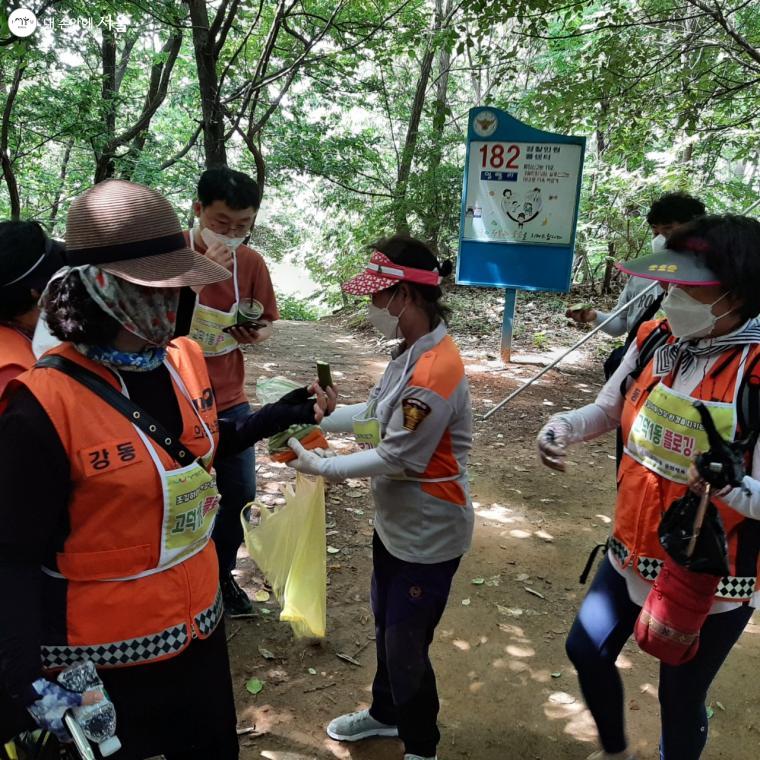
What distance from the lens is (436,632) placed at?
3.56 metres

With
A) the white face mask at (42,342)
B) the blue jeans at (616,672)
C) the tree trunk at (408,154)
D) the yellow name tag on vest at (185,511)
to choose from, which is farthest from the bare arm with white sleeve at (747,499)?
the tree trunk at (408,154)

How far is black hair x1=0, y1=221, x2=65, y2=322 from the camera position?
189 cm

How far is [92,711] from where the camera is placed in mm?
1409

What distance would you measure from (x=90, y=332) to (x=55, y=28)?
8934 millimetres

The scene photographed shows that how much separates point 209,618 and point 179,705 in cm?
24

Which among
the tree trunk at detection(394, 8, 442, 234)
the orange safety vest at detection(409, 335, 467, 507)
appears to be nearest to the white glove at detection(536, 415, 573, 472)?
the orange safety vest at detection(409, 335, 467, 507)

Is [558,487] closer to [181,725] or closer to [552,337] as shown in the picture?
[181,725]

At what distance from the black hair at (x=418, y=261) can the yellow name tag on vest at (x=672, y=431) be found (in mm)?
819

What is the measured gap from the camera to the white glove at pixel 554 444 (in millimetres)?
2346

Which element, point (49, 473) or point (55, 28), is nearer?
point (49, 473)

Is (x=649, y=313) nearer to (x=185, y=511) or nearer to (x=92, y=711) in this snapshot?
(x=185, y=511)

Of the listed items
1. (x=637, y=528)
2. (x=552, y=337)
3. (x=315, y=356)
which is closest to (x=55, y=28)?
(x=315, y=356)

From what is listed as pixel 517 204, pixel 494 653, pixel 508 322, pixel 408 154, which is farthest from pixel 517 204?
pixel 494 653

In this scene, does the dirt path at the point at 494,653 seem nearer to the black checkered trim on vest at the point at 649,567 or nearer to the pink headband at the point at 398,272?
the black checkered trim on vest at the point at 649,567
